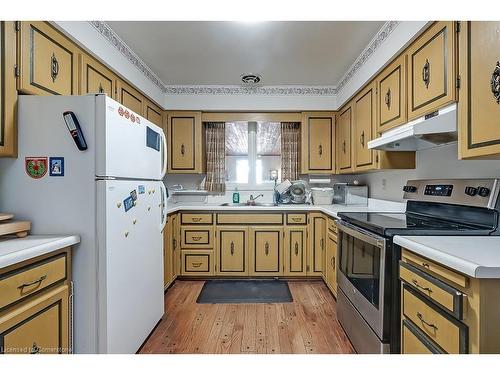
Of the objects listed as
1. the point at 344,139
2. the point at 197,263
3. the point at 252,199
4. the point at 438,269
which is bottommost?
the point at 197,263

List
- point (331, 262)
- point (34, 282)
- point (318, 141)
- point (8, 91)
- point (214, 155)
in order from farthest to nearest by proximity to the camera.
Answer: point (214, 155) < point (318, 141) < point (331, 262) < point (8, 91) < point (34, 282)

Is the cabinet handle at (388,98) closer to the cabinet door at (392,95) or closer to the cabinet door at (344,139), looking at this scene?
the cabinet door at (392,95)

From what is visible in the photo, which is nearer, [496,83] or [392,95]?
[496,83]

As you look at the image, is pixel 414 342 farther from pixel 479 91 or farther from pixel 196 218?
pixel 196 218

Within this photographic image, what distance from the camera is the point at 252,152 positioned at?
12.4ft

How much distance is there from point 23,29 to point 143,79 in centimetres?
139

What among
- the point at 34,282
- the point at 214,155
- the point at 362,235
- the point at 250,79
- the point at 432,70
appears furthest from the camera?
the point at 214,155

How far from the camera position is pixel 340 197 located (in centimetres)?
333

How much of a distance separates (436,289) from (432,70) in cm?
125

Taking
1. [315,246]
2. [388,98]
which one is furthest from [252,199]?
[388,98]

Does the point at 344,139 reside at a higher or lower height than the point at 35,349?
higher

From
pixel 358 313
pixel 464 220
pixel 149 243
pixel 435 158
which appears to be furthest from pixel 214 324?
pixel 435 158

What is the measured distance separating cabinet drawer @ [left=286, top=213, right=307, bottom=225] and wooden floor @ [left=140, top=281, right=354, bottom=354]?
779 millimetres

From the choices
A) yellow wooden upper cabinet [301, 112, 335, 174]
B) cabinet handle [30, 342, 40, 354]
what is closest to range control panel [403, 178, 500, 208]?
yellow wooden upper cabinet [301, 112, 335, 174]
